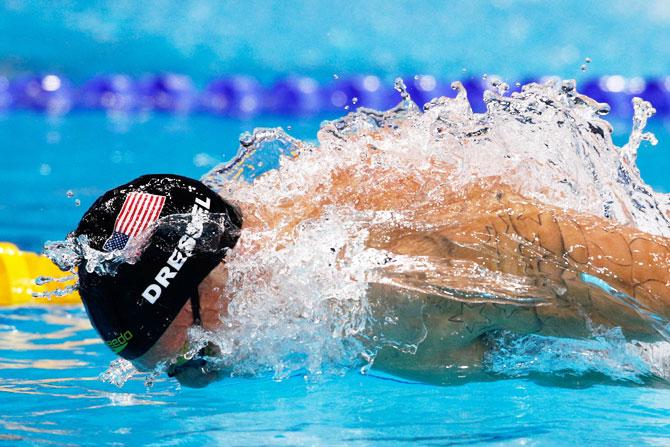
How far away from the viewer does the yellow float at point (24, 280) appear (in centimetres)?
367

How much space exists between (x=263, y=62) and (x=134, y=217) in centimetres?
831

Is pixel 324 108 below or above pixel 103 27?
below

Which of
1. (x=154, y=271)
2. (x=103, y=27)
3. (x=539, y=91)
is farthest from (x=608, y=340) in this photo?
(x=103, y=27)

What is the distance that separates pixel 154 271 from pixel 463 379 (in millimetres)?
778

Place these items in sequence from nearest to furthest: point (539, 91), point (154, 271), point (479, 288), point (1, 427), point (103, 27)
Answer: point (479, 288)
point (154, 271)
point (1, 427)
point (539, 91)
point (103, 27)

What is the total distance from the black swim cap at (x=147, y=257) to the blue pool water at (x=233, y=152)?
0.91 ft

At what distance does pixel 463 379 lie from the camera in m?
2.08

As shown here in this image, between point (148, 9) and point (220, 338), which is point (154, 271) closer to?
point (220, 338)

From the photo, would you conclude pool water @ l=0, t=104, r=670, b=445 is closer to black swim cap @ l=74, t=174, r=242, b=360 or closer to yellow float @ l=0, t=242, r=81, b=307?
black swim cap @ l=74, t=174, r=242, b=360

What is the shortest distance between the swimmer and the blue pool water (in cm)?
20

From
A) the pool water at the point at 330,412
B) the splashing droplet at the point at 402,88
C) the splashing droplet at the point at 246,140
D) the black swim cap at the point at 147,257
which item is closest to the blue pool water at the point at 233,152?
the pool water at the point at 330,412

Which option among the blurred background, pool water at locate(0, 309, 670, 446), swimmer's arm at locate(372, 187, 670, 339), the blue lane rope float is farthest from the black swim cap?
the blue lane rope float

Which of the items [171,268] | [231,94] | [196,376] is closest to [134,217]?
[171,268]

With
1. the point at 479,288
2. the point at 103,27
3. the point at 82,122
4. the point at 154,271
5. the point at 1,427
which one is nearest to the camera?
the point at 479,288
